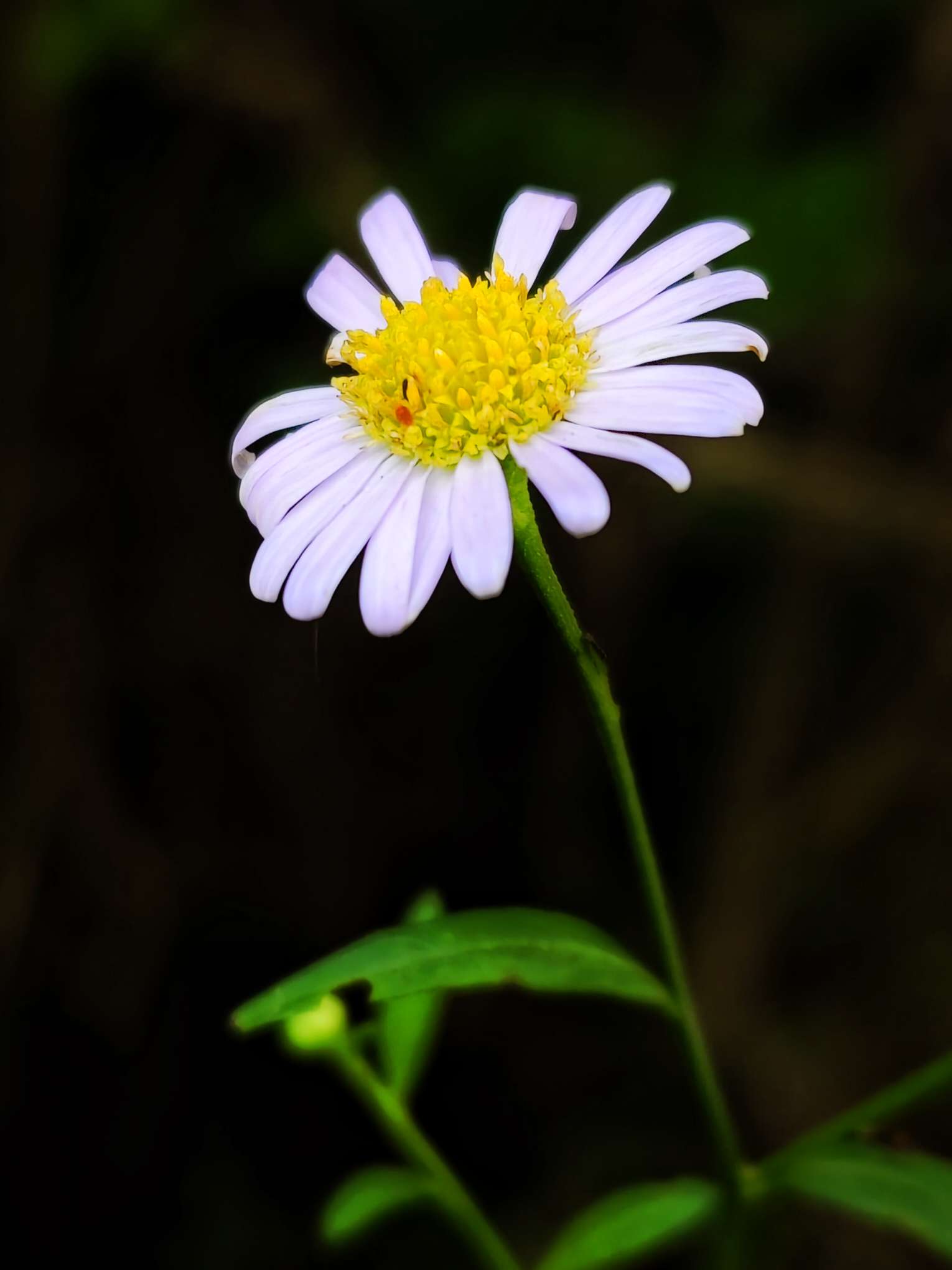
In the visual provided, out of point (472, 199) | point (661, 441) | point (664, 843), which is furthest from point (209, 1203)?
point (472, 199)

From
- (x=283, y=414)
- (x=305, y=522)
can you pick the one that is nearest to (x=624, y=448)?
(x=305, y=522)

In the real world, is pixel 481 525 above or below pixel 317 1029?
above

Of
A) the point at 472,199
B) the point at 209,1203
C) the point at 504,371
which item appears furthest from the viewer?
the point at 472,199

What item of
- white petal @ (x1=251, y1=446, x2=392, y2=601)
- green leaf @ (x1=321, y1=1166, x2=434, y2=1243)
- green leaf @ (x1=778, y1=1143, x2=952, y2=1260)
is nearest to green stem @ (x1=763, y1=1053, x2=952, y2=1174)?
green leaf @ (x1=778, y1=1143, x2=952, y2=1260)

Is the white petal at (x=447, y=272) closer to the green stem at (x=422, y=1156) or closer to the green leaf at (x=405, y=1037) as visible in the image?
the green leaf at (x=405, y=1037)

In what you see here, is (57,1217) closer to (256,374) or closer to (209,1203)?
(209,1203)

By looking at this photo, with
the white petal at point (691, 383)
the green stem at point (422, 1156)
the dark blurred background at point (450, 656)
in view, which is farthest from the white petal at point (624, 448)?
the dark blurred background at point (450, 656)

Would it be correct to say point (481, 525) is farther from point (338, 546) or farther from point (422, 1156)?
point (422, 1156)
